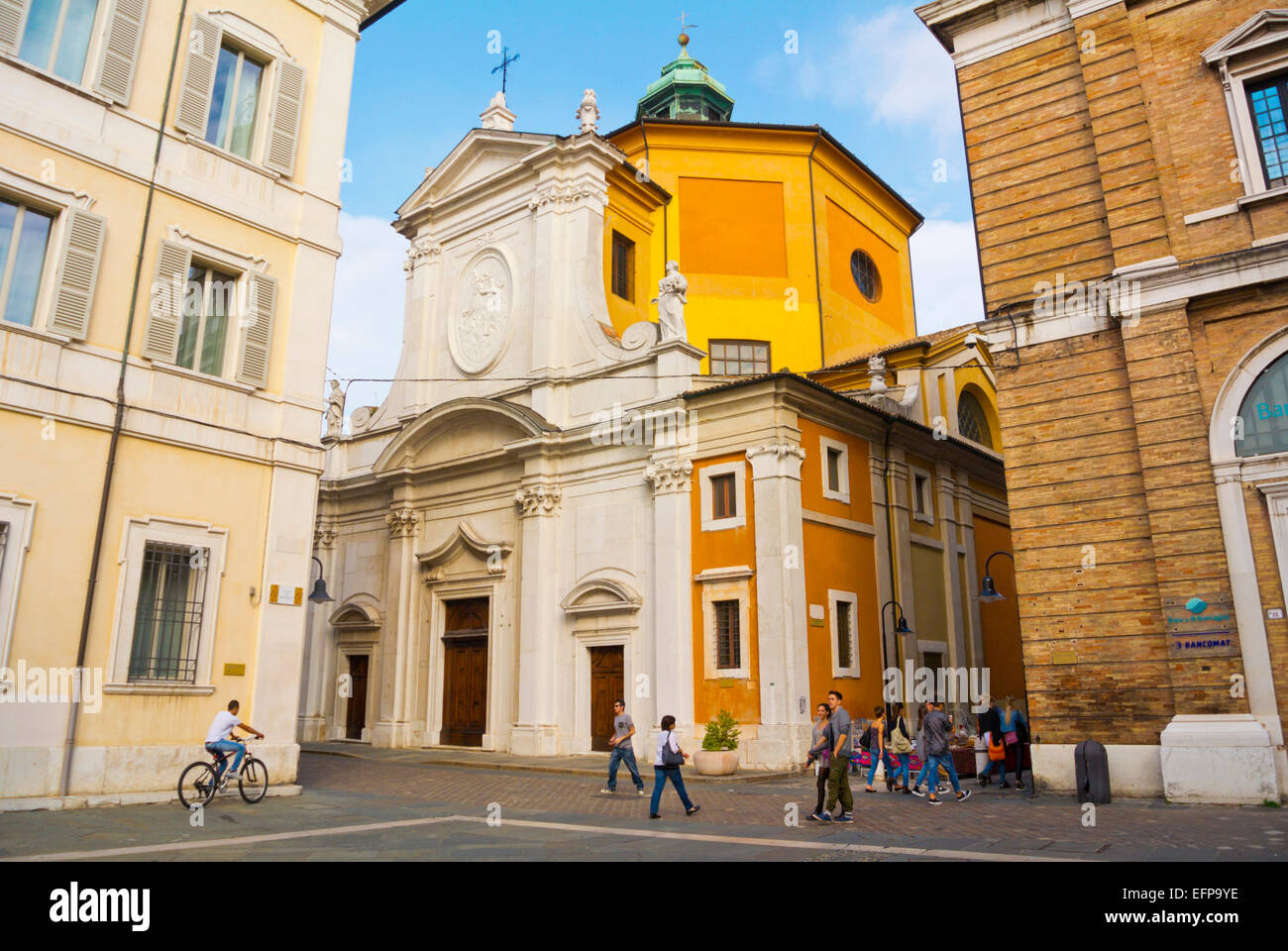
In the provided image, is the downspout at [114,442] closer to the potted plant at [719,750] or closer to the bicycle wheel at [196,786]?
the bicycle wheel at [196,786]

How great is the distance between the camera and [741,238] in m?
27.9

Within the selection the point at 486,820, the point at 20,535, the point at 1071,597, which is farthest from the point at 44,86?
the point at 1071,597

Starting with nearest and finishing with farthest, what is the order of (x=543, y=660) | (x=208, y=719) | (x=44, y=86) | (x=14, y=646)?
(x=14, y=646) → (x=44, y=86) → (x=208, y=719) → (x=543, y=660)

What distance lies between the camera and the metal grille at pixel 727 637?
66.9 feet

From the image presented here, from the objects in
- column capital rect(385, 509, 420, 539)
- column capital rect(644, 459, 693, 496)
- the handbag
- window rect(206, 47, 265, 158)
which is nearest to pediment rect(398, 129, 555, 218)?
column capital rect(385, 509, 420, 539)

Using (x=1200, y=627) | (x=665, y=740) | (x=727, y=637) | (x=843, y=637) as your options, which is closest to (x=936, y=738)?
(x=1200, y=627)

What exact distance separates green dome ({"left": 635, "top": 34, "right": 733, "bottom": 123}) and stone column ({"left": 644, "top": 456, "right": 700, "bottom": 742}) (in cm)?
1879

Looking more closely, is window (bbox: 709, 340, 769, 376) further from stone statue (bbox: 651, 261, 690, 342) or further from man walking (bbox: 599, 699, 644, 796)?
man walking (bbox: 599, 699, 644, 796)

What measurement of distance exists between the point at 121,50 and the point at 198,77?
1163 millimetres

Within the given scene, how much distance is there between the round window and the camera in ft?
101

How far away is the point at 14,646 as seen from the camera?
37.5 feet

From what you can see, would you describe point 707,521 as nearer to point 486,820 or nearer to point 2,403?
point 486,820

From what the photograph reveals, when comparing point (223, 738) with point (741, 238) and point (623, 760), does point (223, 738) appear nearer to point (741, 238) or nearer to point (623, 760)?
point (623, 760)

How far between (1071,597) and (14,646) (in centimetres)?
1444
